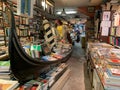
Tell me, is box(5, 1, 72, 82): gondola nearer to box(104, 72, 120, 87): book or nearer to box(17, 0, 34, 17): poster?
box(17, 0, 34, 17): poster

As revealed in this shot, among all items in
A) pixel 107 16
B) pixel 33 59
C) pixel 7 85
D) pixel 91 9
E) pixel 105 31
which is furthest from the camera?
pixel 91 9

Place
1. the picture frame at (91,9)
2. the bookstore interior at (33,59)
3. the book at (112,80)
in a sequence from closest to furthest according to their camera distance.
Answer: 1. the book at (112,80)
2. the bookstore interior at (33,59)
3. the picture frame at (91,9)

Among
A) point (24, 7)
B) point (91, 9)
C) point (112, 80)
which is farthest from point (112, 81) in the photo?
point (91, 9)

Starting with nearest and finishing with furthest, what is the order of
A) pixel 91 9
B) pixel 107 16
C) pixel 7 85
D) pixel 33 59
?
1. pixel 7 85
2. pixel 33 59
3. pixel 107 16
4. pixel 91 9

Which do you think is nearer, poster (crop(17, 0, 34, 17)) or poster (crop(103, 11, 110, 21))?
poster (crop(17, 0, 34, 17))

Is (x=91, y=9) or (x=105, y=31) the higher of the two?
(x=91, y=9)

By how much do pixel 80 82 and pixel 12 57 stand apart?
240 cm

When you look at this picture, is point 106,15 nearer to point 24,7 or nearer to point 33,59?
point 24,7

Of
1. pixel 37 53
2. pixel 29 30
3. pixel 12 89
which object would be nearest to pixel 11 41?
pixel 12 89

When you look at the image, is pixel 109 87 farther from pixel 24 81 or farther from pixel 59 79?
pixel 59 79

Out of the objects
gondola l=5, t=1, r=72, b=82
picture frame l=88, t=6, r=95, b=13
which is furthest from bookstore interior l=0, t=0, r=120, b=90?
picture frame l=88, t=6, r=95, b=13

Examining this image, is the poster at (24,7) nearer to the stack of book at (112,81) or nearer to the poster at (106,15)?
the stack of book at (112,81)

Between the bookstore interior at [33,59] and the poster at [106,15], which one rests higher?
the poster at [106,15]

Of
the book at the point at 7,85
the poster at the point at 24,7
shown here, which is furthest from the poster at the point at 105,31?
the book at the point at 7,85
